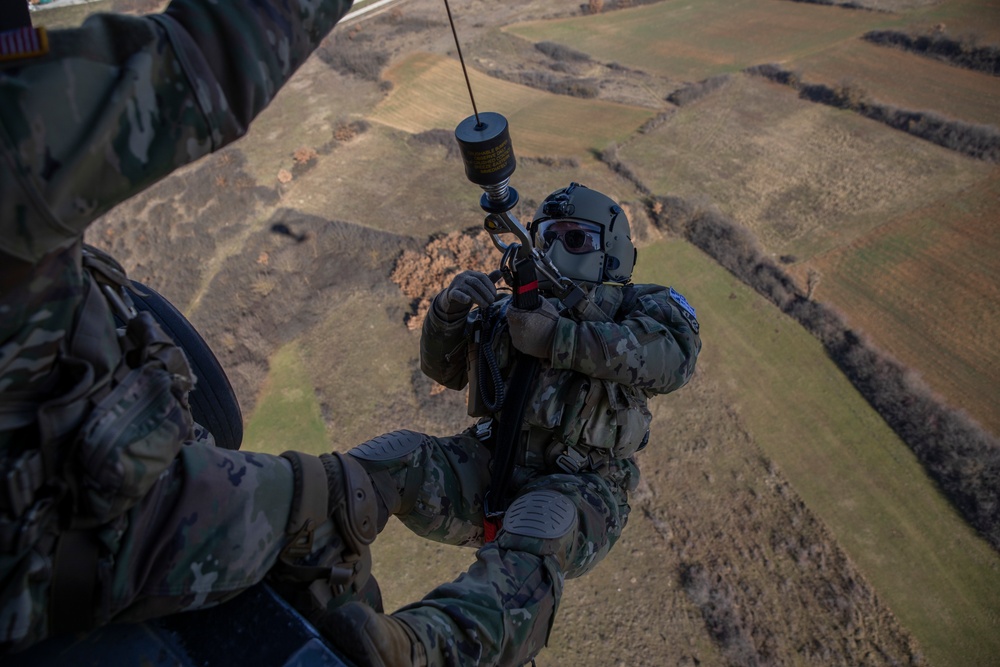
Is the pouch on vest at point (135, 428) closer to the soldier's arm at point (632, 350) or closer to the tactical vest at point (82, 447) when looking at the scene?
the tactical vest at point (82, 447)

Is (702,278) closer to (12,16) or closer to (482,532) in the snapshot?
(482,532)

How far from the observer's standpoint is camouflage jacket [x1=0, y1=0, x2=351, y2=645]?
85.4 inches

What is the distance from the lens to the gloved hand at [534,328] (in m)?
5.00

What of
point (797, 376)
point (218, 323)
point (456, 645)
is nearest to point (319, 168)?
point (218, 323)

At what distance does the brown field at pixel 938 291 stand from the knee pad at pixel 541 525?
1200 cm

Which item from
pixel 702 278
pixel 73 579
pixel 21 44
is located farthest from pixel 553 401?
pixel 702 278

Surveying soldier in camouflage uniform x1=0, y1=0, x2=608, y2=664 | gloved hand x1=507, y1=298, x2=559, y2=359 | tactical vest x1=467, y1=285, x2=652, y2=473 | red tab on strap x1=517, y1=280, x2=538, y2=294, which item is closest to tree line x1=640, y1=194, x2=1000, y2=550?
tactical vest x1=467, y1=285, x2=652, y2=473

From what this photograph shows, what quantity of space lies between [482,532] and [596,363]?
175 cm

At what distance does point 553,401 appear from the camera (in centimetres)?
533

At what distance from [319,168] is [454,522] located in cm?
1861

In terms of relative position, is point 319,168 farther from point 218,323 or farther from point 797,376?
point 797,376

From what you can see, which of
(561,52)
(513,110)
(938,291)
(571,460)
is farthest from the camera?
(561,52)

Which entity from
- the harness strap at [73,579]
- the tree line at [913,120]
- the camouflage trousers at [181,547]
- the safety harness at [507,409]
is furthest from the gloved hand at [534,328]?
the tree line at [913,120]

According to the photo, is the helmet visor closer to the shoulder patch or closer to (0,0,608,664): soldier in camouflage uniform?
the shoulder patch
